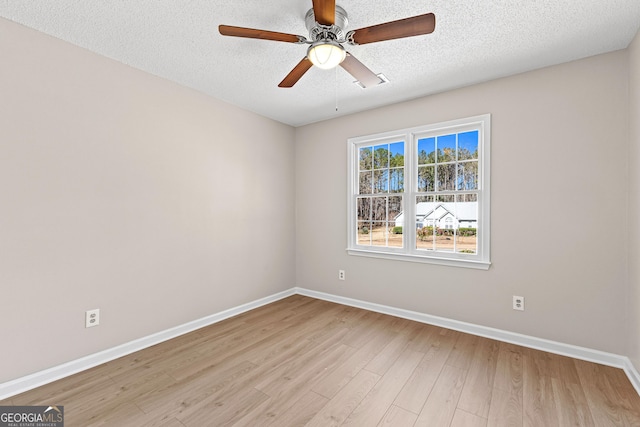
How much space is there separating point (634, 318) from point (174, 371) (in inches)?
142

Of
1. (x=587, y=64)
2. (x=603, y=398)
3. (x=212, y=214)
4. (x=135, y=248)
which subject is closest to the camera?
(x=603, y=398)

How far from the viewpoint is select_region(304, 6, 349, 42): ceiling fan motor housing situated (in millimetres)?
1837

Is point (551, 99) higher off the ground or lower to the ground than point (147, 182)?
higher

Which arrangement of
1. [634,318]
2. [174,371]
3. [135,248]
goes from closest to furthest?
[634,318], [174,371], [135,248]

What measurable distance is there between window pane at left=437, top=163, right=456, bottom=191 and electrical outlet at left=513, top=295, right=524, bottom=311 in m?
1.26

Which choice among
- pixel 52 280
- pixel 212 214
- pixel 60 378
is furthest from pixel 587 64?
pixel 60 378

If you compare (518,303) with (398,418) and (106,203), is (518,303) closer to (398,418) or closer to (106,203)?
(398,418)

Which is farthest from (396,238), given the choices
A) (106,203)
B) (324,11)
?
(106,203)

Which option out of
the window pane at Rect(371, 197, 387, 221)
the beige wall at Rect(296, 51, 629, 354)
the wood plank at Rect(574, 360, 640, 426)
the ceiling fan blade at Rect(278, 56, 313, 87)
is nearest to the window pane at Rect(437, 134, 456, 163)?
the beige wall at Rect(296, 51, 629, 354)

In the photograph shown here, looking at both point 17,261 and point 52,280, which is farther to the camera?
point 52,280

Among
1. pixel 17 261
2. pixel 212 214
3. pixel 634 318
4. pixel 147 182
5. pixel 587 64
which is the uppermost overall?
pixel 587 64

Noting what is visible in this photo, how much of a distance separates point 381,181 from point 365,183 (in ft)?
0.79

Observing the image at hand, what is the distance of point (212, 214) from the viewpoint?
10.9ft

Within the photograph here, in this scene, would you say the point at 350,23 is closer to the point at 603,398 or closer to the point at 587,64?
the point at 587,64
